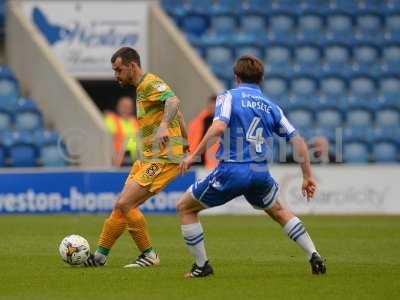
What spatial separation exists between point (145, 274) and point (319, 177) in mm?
10174

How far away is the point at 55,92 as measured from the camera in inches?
845

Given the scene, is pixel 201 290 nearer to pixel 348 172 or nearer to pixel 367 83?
pixel 348 172

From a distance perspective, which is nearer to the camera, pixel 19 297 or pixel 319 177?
pixel 19 297

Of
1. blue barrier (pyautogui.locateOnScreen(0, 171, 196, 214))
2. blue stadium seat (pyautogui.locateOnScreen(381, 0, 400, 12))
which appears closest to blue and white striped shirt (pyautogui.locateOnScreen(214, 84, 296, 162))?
blue barrier (pyautogui.locateOnScreen(0, 171, 196, 214))

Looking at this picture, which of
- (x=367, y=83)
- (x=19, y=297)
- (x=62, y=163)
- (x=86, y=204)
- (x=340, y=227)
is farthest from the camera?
(x=367, y=83)

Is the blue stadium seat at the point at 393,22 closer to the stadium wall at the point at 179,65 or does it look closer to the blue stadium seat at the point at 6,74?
the stadium wall at the point at 179,65

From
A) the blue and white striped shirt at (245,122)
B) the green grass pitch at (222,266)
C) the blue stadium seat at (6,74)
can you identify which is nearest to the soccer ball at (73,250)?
the green grass pitch at (222,266)

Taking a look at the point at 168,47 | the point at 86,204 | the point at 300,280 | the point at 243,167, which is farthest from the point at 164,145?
the point at 168,47

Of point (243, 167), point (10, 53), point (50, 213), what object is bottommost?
point (50, 213)

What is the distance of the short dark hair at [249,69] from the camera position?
9531 mm

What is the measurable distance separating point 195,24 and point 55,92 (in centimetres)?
459

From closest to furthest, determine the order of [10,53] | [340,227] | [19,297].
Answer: [19,297] < [340,227] < [10,53]

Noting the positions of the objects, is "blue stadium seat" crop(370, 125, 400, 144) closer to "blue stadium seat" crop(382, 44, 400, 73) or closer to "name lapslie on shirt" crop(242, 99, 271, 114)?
"blue stadium seat" crop(382, 44, 400, 73)

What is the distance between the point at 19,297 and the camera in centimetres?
840
